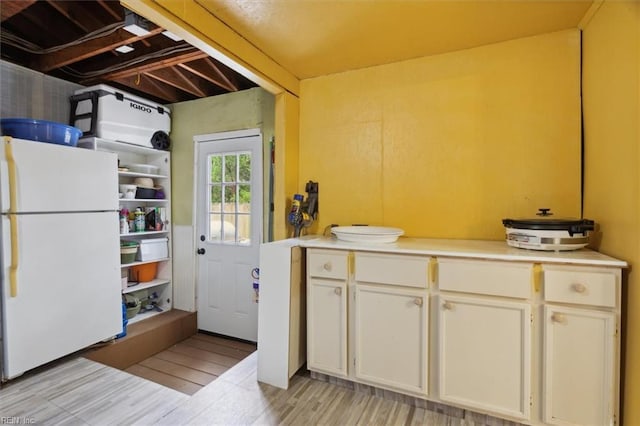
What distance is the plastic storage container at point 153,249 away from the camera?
10.3ft

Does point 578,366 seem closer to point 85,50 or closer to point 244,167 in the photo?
point 244,167

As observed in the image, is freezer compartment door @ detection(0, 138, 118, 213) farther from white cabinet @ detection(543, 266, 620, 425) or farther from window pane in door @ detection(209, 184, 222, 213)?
white cabinet @ detection(543, 266, 620, 425)

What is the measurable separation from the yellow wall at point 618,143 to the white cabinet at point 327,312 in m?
1.28

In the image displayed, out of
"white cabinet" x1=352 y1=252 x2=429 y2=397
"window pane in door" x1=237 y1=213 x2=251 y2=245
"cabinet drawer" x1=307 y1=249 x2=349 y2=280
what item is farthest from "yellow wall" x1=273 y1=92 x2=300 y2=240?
"white cabinet" x1=352 y1=252 x2=429 y2=397

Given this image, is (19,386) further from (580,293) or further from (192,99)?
(580,293)

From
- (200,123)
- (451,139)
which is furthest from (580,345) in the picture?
(200,123)

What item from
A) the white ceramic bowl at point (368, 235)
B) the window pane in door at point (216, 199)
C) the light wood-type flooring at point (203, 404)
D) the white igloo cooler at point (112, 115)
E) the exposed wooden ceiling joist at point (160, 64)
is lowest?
the light wood-type flooring at point (203, 404)

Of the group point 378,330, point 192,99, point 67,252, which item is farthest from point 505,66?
point 67,252

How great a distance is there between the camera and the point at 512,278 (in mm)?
1415

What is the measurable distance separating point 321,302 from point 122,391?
1.33 metres

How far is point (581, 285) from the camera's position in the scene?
131 centimetres

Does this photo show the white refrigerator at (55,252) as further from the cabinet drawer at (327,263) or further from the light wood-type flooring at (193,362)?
the cabinet drawer at (327,263)

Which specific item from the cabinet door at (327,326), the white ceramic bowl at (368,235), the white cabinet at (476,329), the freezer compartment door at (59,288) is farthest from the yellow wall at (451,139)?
the freezer compartment door at (59,288)

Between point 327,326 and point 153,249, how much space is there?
2371mm
